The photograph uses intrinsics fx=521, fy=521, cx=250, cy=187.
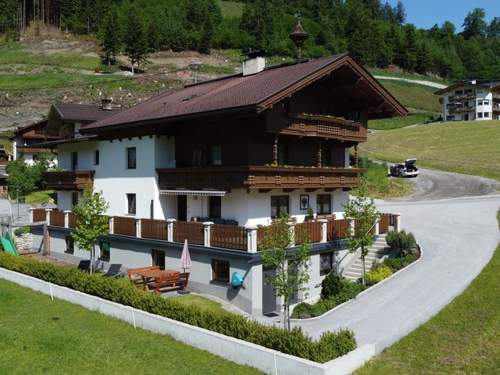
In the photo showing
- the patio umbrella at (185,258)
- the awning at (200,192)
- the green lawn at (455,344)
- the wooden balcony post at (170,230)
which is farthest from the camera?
the wooden balcony post at (170,230)

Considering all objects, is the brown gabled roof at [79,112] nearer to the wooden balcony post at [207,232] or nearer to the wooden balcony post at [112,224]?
the wooden balcony post at [112,224]

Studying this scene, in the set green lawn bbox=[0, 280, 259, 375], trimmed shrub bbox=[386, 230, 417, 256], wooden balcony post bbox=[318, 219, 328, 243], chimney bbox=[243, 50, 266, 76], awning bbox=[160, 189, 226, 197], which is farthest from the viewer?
chimney bbox=[243, 50, 266, 76]

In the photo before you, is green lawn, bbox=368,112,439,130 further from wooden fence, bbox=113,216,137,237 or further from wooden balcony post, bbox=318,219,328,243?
wooden fence, bbox=113,216,137,237

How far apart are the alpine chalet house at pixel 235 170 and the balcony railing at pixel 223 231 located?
0.05 m

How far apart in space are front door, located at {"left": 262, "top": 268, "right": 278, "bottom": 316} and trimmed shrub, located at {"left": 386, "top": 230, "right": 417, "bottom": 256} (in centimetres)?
680

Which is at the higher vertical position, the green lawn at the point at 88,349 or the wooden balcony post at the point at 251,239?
the wooden balcony post at the point at 251,239

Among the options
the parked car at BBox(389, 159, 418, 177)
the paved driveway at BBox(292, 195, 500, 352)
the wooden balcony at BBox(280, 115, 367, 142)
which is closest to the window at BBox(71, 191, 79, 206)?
the wooden balcony at BBox(280, 115, 367, 142)

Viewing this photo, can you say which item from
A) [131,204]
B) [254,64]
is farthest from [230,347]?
Result: [254,64]

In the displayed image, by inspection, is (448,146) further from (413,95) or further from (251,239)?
(251,239)

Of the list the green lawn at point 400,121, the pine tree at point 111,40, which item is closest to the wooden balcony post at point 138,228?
the green lawn at point 400,121

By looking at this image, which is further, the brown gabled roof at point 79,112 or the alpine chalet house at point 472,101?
the alpine chalet house at point 472,101

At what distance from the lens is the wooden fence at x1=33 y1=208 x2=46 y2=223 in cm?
3152

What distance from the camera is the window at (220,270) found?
20969 millimetres

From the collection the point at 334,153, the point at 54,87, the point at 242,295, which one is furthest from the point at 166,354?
the point at 54,87
